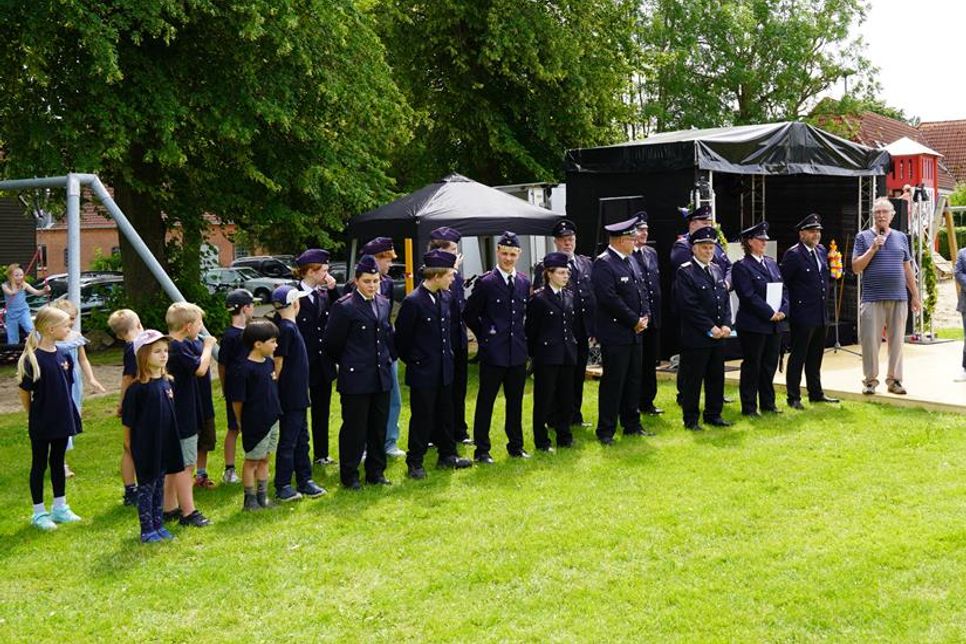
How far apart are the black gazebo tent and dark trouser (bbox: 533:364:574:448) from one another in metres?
3.93

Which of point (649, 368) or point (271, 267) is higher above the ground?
point (271, 267)

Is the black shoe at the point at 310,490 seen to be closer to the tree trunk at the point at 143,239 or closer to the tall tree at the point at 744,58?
the tree trunk at the point at 143,239

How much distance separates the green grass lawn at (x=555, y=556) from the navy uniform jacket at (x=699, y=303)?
119 centimetres

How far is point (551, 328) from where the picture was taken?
8.17m

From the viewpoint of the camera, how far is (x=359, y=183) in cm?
1678

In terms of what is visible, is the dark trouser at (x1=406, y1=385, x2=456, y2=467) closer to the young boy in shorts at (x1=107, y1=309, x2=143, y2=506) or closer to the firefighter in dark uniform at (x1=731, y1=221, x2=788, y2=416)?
the young boy in shorts at (x1=107, y1=309, x2=143, y2=506)

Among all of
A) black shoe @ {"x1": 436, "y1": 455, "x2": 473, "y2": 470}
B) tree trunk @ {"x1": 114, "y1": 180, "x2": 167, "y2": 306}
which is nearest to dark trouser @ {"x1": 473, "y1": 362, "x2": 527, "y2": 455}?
black shoe @ {"x1": 436, "y1": 455, "x2": 473, "y2": 470}

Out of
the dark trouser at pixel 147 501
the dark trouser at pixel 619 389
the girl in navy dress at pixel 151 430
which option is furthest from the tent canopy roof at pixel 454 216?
the dark trouser at pixel 147 501

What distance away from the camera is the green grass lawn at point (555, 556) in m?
4.61

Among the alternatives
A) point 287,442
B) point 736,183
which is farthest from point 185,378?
point 736,183

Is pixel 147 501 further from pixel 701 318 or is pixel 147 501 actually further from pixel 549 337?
pixel 701 318

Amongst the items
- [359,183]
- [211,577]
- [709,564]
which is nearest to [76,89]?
[359,183]

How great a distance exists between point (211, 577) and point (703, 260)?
5.20m

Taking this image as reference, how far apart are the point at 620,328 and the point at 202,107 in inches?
336
